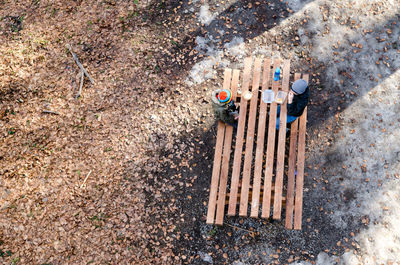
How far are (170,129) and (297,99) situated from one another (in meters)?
2.49

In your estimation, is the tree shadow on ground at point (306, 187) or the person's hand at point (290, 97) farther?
the tree shadow on ground at point (306, 187)

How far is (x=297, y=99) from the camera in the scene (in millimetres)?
4426

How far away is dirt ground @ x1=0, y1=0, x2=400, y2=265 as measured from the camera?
4.81 m

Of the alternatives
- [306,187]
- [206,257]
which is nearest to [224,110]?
[306,187]

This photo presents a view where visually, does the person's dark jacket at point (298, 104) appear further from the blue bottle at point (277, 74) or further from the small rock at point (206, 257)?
the small rock at point (206, 257)

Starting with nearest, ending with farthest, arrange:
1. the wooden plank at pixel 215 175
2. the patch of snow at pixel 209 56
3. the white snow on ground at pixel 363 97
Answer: the wooden plank at pixel 215 175, the white snow on ground at pixel 363 97, the patch of snow at pixel 209 56

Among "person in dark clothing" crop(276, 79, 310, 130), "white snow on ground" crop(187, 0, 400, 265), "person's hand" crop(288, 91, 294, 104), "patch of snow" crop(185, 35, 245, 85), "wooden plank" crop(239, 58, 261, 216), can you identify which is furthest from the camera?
"patch of snow" crop(185, 35, 245, 85)

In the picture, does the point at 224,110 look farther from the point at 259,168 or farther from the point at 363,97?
the point at 363,97

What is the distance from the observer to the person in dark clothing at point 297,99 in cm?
425

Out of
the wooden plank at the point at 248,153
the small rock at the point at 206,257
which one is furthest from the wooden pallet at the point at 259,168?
the small rock at the point at 206,257

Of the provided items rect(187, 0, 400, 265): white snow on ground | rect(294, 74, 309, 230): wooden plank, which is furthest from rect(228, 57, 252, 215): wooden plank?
rect(187, 0, 400, 265): white snow on ground

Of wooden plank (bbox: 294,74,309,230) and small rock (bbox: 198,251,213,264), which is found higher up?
wooden plank (bbox: 294,74,309,230)

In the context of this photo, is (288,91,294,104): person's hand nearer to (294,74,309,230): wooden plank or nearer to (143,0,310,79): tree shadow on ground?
(294,74,309,230): wooden plank

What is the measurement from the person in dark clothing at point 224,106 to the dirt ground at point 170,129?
84cm
